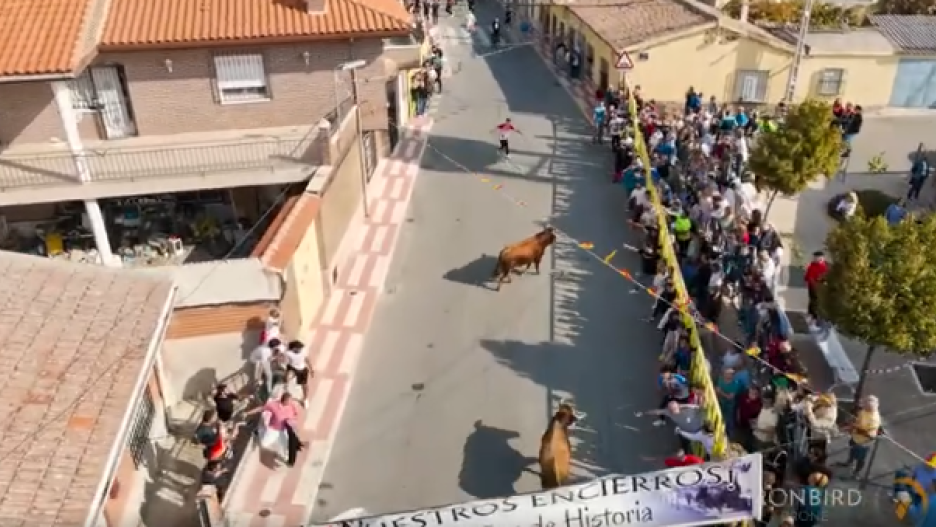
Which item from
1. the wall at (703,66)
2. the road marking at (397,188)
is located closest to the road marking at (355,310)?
the road marking at (397,188)

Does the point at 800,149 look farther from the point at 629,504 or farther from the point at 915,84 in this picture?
the point at 915,84

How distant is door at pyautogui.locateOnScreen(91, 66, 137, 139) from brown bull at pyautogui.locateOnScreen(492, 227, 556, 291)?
9.17 metres

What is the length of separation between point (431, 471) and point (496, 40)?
28165 millimetres

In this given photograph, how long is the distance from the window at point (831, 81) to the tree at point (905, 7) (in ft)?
29.1

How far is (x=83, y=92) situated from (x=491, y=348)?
11.1m

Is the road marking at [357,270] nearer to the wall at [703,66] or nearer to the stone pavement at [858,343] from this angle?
the stone pavement at [858,343]

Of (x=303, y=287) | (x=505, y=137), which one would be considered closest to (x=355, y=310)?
(x=303, y=287)

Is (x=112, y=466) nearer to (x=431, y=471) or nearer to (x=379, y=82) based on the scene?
(x=431, y=471)

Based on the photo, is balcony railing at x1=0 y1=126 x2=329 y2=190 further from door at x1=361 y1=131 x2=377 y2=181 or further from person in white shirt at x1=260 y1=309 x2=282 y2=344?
person in white shirt at x1=260 y1=309 x2=282 y2=344

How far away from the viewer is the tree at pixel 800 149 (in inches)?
740

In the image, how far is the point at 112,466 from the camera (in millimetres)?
10734

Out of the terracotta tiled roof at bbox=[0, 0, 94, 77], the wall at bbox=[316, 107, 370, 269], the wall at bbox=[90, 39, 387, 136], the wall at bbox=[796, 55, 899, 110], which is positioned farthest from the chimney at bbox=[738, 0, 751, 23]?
the terracotta tiled roof at bbox=[0, 0, 94, 77]

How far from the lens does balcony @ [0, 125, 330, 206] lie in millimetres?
18594

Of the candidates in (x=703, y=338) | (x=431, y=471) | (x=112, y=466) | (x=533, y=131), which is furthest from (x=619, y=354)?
(x=533, y=131)
